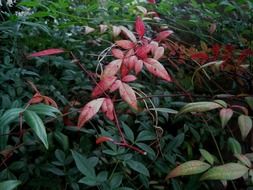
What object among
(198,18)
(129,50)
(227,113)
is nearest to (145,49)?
(129,50)

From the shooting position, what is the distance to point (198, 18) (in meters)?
1.35

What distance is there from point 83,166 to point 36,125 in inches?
6.2

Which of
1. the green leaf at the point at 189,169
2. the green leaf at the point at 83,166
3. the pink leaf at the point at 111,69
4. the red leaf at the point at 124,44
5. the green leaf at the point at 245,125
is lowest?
the green leaf at the point at 189,169

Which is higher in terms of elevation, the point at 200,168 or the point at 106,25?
the point at 106,25

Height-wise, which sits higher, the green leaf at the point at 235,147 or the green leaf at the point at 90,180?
the green leaf at the point at 90,180

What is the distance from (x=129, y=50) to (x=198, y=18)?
2.16ft

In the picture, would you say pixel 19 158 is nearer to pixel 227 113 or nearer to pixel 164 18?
pixel 227 113

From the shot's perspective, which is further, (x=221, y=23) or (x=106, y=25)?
(x=221, y=23)

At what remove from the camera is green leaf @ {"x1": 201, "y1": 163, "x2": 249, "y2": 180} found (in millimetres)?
577

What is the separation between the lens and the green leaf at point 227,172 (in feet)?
1.89

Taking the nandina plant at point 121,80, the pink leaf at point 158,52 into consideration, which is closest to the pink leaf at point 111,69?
the nandina plant at point 121,80

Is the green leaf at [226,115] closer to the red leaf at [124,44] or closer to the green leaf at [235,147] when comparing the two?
the green leaf at [235,147]

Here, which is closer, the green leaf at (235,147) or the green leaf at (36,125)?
the green leaf at (36,125)

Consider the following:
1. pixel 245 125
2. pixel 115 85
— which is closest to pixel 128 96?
pixel 115 85
